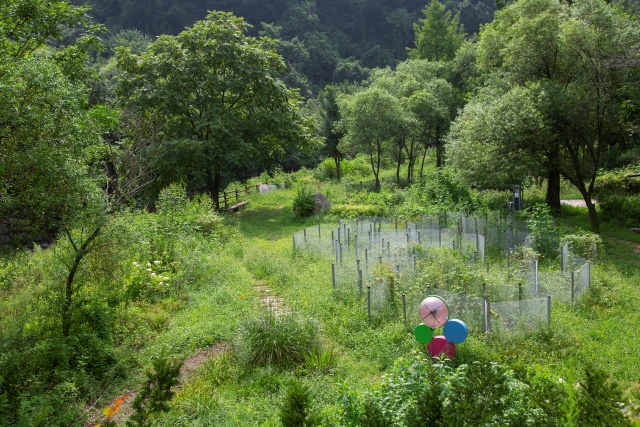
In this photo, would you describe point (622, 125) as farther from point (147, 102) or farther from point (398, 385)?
point (147, 102)

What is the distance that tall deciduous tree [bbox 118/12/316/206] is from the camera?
2064 centimetres

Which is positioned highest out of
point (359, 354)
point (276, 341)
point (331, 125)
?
point (331, 125)

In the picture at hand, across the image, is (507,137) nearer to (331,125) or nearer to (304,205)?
(304,205)

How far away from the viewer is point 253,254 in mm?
13930

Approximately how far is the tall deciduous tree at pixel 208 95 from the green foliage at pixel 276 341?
537 inches

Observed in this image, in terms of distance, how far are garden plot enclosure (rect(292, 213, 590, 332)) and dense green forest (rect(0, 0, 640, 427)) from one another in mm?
184

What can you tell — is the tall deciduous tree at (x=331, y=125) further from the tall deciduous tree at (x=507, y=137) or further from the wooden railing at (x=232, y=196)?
the tall deciduous tree at (x=507, y=137)

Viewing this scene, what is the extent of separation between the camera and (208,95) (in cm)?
2234

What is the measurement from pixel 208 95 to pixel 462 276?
17044mm

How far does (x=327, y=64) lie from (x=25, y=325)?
211 feet

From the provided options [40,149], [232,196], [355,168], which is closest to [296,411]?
[40,149]

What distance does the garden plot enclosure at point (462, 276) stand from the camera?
A: 24.8 feet

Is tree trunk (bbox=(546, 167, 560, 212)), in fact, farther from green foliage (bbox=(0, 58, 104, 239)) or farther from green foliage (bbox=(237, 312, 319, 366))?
green foliage (bbox=(0, 58, 104, 239))

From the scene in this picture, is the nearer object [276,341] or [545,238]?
[276,341]
